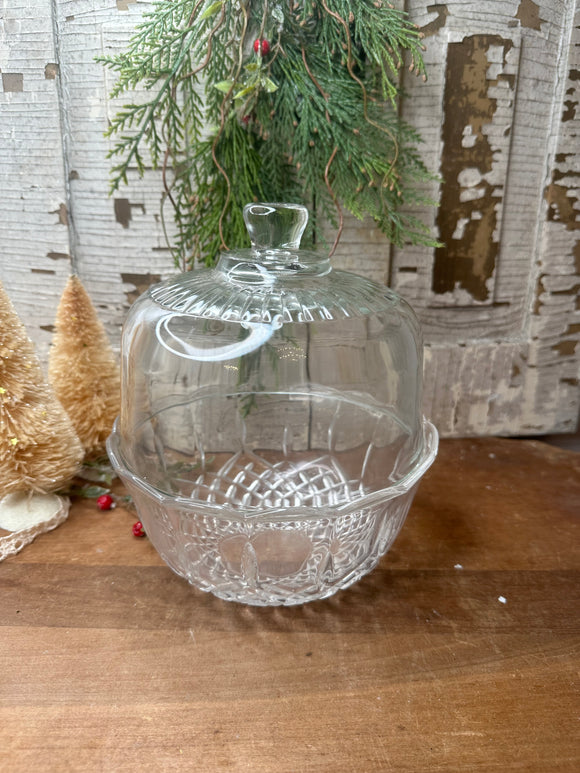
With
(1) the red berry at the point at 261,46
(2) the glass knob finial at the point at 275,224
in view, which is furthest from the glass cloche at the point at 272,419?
(1) the red berry at the point at 261,46

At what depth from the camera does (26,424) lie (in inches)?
26.4

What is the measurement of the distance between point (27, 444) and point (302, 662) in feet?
1.17

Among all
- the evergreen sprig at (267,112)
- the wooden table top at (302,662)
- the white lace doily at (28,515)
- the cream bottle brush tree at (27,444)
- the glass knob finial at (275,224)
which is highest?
the evergreen sprig at (267,112)

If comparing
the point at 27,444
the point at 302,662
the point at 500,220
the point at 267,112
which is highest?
the point at 267,112

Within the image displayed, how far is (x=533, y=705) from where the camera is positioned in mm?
487

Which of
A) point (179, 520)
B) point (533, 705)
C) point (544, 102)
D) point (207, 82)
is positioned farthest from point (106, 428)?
point (544, 102)

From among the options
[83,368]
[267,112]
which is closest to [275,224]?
[267,112]

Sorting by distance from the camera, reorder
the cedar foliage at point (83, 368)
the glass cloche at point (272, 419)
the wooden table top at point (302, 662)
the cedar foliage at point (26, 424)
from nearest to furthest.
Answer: the wooden table top at point (302, 662), the glass cloche at point (272, 419), the cedar foliage at point (26, 424), the cedar foliage at point (83, 368)

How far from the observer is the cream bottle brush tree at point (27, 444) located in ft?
2.18

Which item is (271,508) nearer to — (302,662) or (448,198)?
(302,662)

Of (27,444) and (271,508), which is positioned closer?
(271,508)

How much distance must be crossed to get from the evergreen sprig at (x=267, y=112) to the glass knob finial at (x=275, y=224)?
142mm

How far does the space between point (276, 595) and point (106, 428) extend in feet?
1.13

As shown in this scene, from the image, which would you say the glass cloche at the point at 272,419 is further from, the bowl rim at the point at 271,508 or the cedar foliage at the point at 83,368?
the cedar foliage at the point at 83,368
